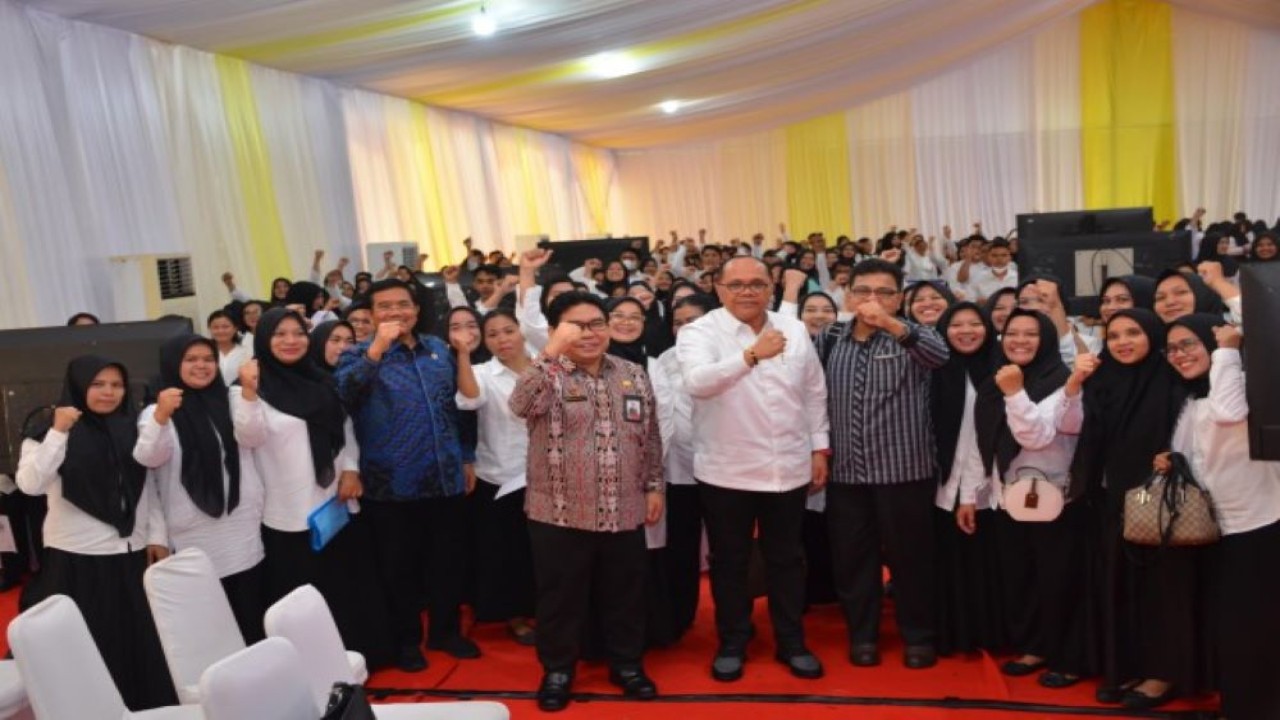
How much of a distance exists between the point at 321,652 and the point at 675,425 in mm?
1736

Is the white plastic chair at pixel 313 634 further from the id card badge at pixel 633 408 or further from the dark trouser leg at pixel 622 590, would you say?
the id card badge at pixel 633 408

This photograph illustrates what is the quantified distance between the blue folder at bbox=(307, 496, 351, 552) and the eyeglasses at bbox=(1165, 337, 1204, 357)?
2617mm

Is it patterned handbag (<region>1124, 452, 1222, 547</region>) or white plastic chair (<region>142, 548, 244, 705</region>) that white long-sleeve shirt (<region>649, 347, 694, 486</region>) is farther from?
white plastic chair (<region>142, 548, 244, 705</region>)

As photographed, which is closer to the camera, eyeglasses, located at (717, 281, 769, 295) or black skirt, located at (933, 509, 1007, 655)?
eyeglasses, located at (717, 281, 769, 295)

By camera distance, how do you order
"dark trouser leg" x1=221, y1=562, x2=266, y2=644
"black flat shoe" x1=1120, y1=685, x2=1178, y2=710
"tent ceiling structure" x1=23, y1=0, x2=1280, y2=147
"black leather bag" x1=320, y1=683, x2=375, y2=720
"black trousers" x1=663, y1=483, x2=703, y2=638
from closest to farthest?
"black leather bag" x1=320, y1=683, x2=375, y2=720
"black flat shoe" x1=1120, y1=685, x2=1178, y2=710
"dark trouser leg" x1=221, y1=562, x2=266, y2=644
"black trousers" x1=663, y1=483, x2=703, y2=638
"tent ceiling structure" x1=23, y1=0, x2=1280, y2=147

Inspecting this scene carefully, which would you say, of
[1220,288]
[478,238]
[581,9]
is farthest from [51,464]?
[478,238]

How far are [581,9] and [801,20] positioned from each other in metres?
2.79

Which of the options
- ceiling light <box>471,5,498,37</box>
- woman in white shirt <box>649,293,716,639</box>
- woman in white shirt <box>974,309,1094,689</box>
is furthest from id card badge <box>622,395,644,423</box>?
ceiling light <box>471,5,498,37</box>

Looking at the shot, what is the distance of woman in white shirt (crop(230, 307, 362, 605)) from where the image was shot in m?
3.45

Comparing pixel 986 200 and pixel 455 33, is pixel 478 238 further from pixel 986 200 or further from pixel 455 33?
pixel 986 200

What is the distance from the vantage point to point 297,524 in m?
3.51

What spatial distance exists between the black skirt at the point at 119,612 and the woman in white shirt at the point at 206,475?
6.9 inches

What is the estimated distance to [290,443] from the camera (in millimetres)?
3465

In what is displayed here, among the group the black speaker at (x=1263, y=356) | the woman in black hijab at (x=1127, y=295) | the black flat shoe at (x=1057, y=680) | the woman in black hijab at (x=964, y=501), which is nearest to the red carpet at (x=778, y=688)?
the black flat shoe at (x=1057, y=680)
